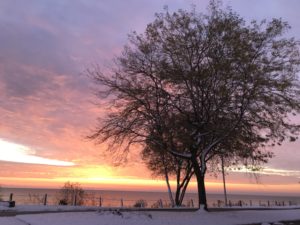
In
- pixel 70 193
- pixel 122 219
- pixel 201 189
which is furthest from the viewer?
pixel 70 193

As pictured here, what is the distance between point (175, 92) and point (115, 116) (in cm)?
473

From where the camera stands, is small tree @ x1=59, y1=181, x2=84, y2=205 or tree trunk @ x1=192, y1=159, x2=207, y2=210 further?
small tree @ x1=59, y1=181, x2=84, y2=205

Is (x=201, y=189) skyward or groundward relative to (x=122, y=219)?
skyward

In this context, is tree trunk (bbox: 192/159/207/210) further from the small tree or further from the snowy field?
the small tree

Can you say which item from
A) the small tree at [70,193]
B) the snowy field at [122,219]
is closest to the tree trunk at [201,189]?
the snowy field at [122,219]

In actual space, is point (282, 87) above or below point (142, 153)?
above

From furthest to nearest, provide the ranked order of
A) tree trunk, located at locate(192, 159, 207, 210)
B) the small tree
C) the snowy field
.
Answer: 1. the small tree
2. tree trunk, located at locate(192, 159, 207, 210)
3. the snowy field

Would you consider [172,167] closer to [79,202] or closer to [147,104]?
[79,202]

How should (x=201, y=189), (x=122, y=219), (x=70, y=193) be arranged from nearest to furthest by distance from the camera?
(x=122, y=219)
(x=201, y=189)
(x=70, y=193)

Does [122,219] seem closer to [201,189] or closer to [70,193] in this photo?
[201,189]

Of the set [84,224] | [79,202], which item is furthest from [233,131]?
[79,202]

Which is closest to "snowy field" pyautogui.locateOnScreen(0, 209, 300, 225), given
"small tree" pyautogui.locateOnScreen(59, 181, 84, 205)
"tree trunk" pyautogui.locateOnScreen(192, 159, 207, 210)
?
"tree trunk" pyautogui.locateOnScreen(192, 159, 207, 210)

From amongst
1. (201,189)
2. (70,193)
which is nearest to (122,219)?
(201,189)

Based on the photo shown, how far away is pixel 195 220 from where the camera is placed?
83.3 ft
